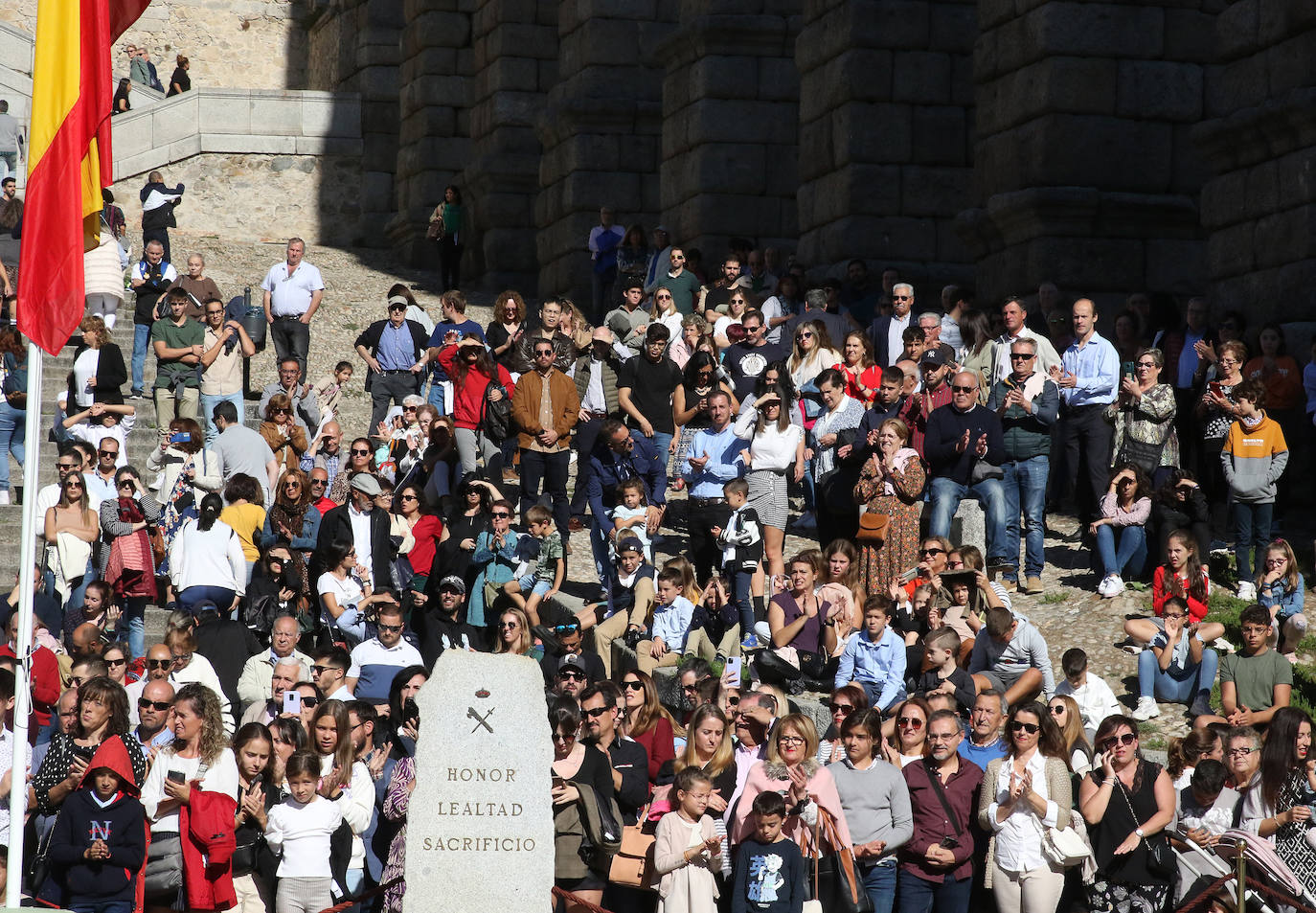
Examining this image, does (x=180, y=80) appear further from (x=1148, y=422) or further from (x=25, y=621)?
(x=25, y=621)

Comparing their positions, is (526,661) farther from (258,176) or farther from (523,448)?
(258,176)

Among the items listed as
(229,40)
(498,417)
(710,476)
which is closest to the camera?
(710,476)

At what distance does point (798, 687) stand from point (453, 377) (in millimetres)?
4743

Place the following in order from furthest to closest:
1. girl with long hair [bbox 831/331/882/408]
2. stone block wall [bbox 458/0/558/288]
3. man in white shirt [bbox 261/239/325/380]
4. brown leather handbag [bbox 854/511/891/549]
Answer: stone block wall [bbox 458/0/558/288]
man in white shirt [bbox 261/239/325/380]
girl with long hair [bbox 831/331/882/408]
brown leather handbag [bbox 854/511/891/549]

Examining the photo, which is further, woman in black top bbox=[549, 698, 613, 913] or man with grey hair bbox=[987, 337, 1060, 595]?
man with grey hair bbox=[987, 337, 1060, 595]

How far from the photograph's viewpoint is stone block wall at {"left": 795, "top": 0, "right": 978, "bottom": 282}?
63.7 feet

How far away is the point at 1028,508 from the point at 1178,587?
1.72 m

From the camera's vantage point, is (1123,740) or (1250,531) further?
(1250,531)

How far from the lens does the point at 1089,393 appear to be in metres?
13.6

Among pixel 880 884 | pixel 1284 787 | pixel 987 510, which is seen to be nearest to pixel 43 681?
pixel 880 884

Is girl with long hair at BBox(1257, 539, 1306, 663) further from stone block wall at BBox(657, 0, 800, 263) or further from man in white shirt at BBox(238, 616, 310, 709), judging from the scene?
stone block wall at BBox(657, 0, 800, 263)

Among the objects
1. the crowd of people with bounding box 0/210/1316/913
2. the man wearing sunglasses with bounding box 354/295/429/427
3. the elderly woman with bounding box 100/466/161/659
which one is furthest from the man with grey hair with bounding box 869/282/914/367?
the elderly woman with bounding box 100/466/161/659

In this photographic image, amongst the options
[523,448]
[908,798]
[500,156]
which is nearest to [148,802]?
[908,798]

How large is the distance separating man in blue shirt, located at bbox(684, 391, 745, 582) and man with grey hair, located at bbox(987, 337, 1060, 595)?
174 cm
